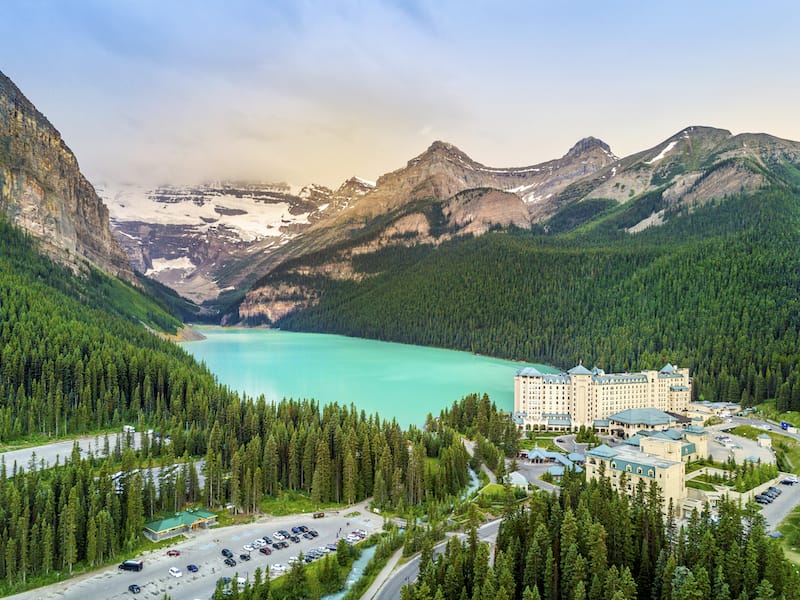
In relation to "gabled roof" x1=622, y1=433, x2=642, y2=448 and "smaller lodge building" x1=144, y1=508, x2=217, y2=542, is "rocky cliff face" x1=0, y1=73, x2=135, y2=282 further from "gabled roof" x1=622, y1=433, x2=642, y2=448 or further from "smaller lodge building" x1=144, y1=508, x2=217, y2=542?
"gabled roof" x1=622, y1=433, x2=642, y2=448

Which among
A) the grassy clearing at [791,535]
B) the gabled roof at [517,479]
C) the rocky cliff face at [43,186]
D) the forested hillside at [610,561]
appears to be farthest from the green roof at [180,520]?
the rocky cliff face at [43,186]

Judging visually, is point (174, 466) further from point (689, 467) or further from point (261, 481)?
point (689, 467)

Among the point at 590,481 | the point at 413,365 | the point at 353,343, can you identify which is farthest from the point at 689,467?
the point at 353,343

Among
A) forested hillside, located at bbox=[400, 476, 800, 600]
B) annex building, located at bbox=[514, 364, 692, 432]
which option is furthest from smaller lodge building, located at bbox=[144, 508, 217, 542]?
annex building, located at bbox=[514, 364, 692, 432]

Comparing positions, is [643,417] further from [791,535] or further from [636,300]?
[636,300]

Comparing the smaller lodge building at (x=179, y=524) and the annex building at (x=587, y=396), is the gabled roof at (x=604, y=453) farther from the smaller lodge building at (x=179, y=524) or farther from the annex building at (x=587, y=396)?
the smaller lodge building at (x=179, y=524)

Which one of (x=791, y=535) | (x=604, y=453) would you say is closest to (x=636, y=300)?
(x=604, y=453)
